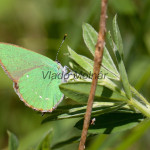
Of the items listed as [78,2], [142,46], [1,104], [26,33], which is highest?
[78,2]

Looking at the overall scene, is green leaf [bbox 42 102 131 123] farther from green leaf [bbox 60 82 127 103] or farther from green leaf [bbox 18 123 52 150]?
green leaf [bbox 18 123 52 150]

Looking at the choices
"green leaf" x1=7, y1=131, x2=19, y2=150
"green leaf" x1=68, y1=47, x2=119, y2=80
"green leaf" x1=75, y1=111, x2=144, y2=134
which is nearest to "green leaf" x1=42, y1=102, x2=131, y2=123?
"green leaf" x1=75, y1=111, x2=144, y2=134

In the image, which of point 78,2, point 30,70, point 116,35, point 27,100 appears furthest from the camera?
point 78,2

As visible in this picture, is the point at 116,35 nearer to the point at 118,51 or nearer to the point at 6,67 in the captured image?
the point at 118,51

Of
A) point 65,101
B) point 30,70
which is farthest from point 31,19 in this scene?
point 30,70

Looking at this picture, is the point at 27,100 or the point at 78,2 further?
the point at 78,2

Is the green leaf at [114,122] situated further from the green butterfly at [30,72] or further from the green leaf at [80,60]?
the green butterfly at [30,72]
